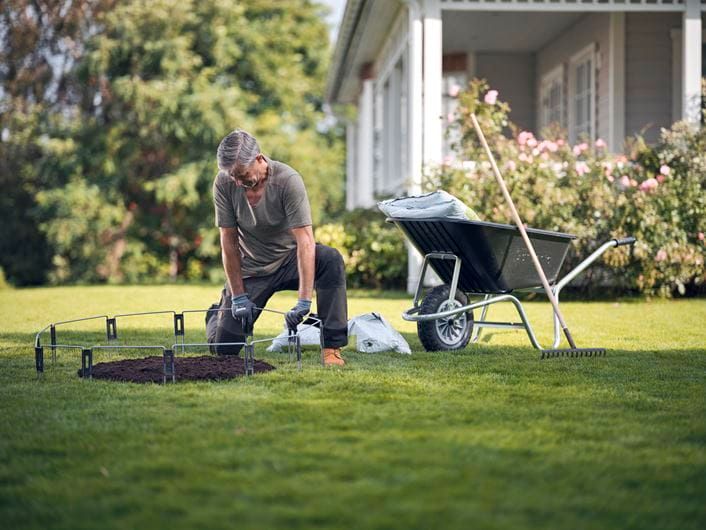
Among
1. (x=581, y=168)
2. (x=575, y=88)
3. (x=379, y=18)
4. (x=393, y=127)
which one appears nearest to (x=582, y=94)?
(x=575, y=88)

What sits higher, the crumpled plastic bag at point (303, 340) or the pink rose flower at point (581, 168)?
the pink rose flower at point (581, 168)

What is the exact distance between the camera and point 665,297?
939cm

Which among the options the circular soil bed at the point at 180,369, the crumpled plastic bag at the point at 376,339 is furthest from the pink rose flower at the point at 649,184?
the circular soil bed at the point at 180,369

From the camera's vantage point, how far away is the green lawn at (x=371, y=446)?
2500 millimetres

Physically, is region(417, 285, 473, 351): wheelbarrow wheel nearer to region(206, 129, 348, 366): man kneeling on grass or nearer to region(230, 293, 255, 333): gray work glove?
region(206, 129, 348, 366): man kneeling on grass

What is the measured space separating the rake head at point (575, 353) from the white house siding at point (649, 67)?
6533 millimetres

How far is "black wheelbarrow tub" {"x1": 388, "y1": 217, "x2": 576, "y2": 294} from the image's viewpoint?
17.6 feet

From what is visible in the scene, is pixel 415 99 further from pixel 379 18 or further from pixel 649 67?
pixel 649 67

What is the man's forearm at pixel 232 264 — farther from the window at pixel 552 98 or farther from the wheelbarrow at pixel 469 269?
the window at pixel 552 98

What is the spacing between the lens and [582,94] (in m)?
12.5

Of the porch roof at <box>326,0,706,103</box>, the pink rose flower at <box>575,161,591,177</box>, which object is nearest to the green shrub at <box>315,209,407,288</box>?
the pink rose flower at <box>575,161,591,177</box>

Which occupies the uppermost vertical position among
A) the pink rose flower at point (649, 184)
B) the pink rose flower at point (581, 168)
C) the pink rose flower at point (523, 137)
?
the pink rose flower at point (523, 137)

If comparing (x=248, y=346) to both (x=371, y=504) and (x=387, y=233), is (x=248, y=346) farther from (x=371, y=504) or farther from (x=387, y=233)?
(x=387, y=233)

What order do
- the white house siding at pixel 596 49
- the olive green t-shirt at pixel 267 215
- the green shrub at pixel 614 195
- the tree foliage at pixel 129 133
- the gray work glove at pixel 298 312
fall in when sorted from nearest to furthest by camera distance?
the gray work glove at pixel 298 312 → the olive green t-shirt at pixel 267 215 → the green shrub at pixel 614 195 → the white house siding at pixel 596 49 → the tree foliage at pixel 129 133
